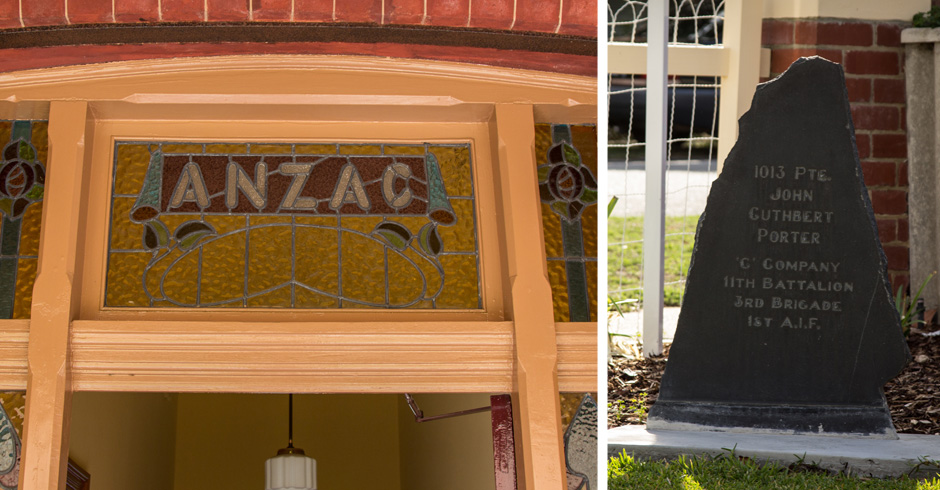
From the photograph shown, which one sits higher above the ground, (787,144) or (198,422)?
(787,144)

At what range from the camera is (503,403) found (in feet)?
9.49

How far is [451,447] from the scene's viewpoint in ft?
14.7

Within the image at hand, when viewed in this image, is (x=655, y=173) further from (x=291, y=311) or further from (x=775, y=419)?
(x=291, y=311)

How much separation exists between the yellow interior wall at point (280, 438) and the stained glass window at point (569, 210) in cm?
409

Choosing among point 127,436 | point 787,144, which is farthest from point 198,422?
point 787,144

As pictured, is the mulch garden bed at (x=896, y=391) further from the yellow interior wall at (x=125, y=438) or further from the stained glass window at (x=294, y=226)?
the stained glass window at (x=294, y=226)

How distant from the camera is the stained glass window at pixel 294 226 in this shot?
115 inches

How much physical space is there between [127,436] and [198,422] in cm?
217

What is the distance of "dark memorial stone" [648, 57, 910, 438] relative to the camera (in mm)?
5055

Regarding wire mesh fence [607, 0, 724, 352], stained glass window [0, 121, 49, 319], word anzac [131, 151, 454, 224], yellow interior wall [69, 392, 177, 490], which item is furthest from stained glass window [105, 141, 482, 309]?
wire mesh fence [607, 0, 724, 352]

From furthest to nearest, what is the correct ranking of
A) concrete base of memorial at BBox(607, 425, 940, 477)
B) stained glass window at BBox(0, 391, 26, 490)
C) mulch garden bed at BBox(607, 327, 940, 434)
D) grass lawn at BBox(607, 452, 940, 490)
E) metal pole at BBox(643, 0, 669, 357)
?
metal pole at BBox(643, 0, 669, 357) → mulch garden bed at BBox(607, 327, 940, 434) → concrete base of memorial at BBox(607, 425, 940, 477) → grass lawn at BBox(607, 452, 940, 490) → stained glass window at BBox(0, 391, 26, 490)

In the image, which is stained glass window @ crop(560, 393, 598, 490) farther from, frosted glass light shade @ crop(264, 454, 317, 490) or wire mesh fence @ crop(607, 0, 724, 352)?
wire mesh fence @ crop(607, 0, 724, 352)

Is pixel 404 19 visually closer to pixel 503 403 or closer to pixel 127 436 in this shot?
pixel 503 403

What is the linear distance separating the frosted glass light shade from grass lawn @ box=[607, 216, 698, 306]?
12.9 feet
